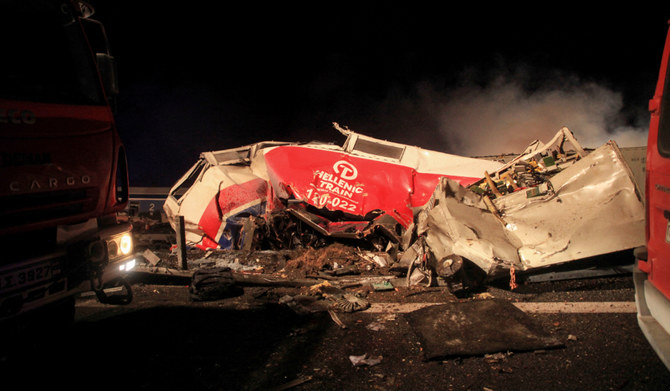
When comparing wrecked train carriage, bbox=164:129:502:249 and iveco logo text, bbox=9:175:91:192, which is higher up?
iveco logo text, bbox=9:175:91:192

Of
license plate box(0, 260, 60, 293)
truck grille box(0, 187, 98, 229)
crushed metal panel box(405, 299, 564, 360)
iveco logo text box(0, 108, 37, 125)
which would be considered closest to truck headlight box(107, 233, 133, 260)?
truck grille box(0, 187, 98, 229)

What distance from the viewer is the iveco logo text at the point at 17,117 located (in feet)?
6.09

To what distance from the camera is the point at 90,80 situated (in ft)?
8.50

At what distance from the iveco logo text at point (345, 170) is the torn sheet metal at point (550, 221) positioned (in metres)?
2.23

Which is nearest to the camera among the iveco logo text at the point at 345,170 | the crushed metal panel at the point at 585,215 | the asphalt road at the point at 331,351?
the asphalt road at the point at 331,351

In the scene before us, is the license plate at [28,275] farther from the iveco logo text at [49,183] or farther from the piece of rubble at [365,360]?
the piece of rubble at [365,360]

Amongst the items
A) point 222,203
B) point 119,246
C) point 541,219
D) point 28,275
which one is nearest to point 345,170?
point 222,203

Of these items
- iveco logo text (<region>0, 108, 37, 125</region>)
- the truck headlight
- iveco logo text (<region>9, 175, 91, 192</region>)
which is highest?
iveco logo text (<region>0, 108, 37, 125</region>)

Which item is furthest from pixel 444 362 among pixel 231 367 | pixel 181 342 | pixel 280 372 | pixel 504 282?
pixel 181 342

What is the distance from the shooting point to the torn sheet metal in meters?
3.11

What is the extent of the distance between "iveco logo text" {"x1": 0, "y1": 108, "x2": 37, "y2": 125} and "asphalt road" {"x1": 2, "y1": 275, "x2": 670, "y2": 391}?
133cm

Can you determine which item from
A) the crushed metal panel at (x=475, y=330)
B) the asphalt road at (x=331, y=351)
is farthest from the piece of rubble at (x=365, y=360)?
the crushed metal panel at (x=475, y=330)

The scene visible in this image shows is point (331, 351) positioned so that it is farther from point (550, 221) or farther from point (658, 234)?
point (550, 221)

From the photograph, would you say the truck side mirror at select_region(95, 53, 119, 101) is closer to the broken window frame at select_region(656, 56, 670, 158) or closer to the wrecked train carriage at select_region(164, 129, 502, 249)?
the wrecked train carriage at select_region(164, 129, 502, 249)
